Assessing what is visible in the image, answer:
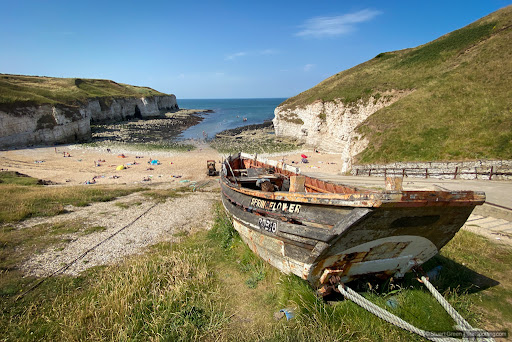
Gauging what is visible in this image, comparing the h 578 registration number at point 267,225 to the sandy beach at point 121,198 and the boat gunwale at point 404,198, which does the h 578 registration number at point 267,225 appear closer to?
the boat gunwale at point 404,198

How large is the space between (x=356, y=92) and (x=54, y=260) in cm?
5027

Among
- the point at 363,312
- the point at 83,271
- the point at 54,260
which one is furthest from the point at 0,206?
the point at 363,312

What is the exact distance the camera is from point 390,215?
555cm

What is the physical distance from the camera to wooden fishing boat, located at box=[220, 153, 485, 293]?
5402 millimetres

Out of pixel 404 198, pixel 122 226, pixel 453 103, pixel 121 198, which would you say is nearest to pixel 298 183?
pixel 404 198

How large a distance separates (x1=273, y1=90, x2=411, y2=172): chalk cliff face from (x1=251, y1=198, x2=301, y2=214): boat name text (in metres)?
27.4

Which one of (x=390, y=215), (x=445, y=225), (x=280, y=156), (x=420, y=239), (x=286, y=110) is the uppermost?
(x=286, y=110)

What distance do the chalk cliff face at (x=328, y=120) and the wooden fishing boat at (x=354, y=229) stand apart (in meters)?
27.9

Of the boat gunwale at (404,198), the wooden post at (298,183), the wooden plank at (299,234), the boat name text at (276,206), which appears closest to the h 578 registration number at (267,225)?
the wooden plank at (299,234)

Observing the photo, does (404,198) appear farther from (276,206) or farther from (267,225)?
(267,225)

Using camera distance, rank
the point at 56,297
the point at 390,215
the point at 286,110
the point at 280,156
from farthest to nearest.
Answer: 1. the point at 286,110
2. the point at 280,156
3. the point at 56,297
4. the point at 390,215

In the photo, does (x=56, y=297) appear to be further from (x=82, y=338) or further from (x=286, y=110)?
(x=286, y=110)

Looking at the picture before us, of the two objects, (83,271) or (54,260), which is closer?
(83,271)

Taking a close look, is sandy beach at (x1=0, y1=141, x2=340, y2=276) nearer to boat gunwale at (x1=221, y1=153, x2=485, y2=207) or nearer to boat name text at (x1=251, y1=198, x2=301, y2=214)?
boat name text at (x1=251, y1=198, x2=301, y2=214)
